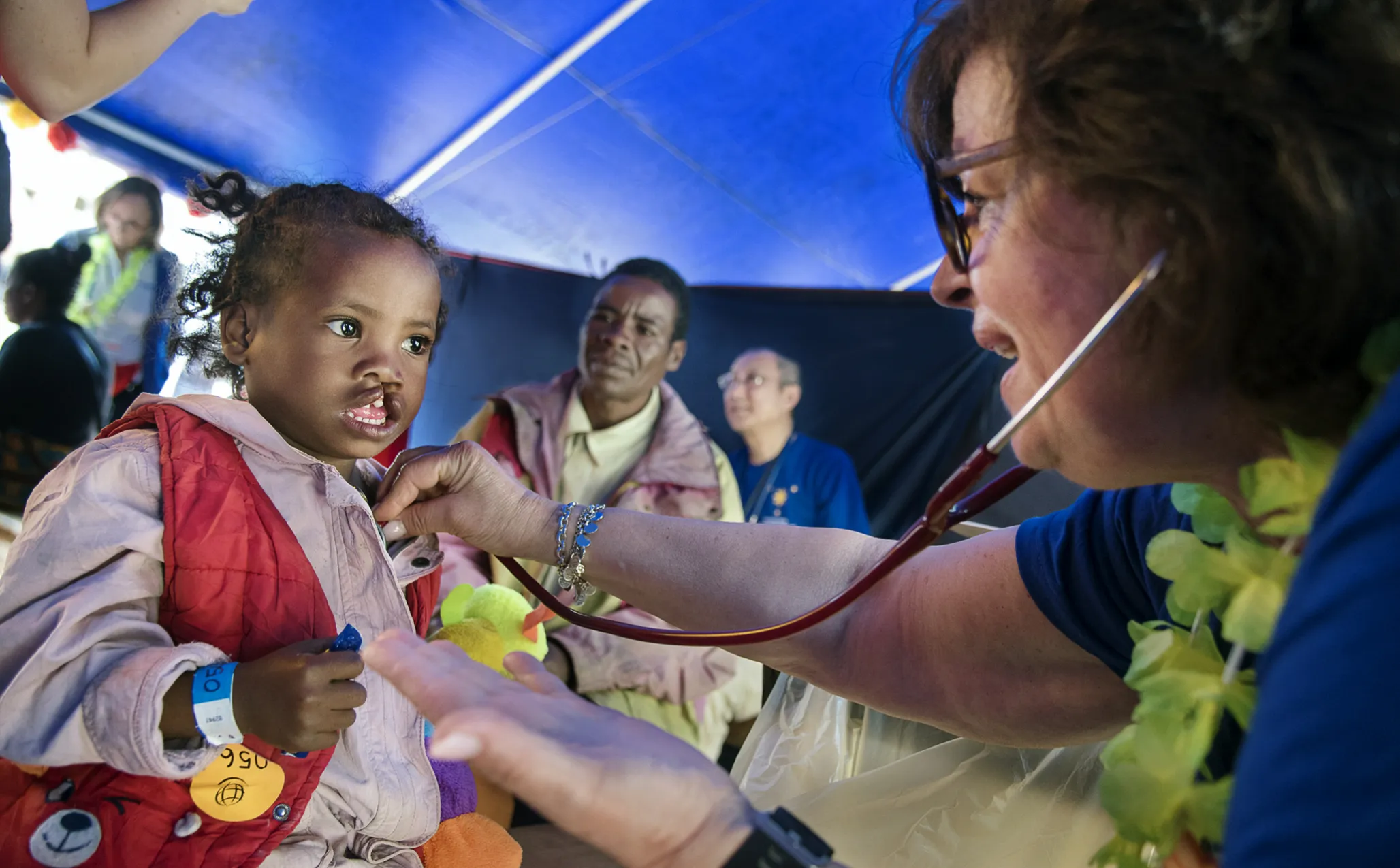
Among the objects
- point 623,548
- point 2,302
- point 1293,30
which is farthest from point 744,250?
point 1293,30

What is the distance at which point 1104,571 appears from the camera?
1.00 metres

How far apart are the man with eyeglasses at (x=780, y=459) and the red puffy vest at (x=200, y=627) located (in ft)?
7.72

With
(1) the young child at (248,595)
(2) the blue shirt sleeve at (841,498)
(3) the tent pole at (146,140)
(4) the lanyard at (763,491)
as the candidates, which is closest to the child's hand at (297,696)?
(1) the young child at (248,595)

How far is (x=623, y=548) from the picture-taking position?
121 centimetres

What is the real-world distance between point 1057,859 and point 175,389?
8.41 ft

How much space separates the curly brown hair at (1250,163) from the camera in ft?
1.97

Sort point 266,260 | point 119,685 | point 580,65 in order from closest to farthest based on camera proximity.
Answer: point 119,685
point 266,260
point 580,65

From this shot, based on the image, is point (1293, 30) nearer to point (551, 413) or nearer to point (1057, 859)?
point (1057, 859)

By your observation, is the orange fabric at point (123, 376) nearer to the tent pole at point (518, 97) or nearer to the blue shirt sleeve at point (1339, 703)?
the tent pole at point (518, 97)

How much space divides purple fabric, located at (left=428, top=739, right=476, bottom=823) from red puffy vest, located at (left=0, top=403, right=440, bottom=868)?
A: 285 millimetres

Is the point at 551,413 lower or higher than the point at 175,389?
lower

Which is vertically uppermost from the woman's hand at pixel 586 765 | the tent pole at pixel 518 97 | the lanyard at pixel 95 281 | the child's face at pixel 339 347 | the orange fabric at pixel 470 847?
the tent pole at pixel 518 97

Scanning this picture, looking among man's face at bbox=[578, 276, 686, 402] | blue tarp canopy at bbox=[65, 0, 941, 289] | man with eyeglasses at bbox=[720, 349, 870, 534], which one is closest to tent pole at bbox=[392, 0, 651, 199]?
blue tarp canopy at bbox=[65, 0, 941, 289]

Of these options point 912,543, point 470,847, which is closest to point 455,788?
point 470,847
